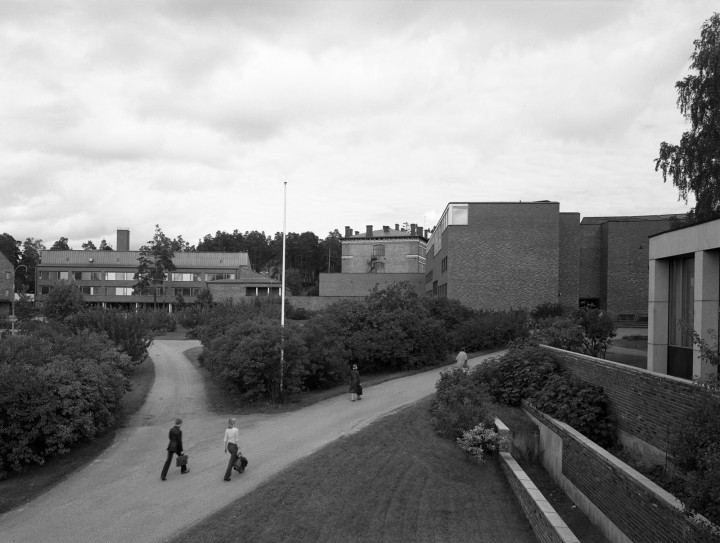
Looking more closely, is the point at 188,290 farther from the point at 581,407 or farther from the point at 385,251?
the point at 581,407

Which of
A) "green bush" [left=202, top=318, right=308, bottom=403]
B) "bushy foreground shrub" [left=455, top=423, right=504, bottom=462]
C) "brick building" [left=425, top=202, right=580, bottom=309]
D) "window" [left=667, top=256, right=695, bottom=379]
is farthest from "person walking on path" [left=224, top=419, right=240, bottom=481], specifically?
"brick building" [left=425, top=202, right=580, bottom=309]

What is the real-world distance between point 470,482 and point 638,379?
13.7 ft

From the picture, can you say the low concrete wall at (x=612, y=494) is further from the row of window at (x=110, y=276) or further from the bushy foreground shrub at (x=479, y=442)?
the row of window at (x=110, y=276)

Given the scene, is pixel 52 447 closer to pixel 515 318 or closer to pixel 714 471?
pixel 714 471

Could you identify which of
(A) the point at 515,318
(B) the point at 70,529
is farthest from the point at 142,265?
(B) the point at 70,529

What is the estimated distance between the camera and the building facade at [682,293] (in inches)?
554

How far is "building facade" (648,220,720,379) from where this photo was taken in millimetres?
14062

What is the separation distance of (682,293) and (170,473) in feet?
45.0

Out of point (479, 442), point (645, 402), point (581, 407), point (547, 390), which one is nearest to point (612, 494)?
point (645, 402)

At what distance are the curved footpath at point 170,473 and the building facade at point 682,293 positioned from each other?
27.4 ft

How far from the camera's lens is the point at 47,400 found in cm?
1367

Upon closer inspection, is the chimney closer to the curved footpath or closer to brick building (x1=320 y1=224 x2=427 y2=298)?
brick building (x1=320 y1=224 x2=427 y2=298)

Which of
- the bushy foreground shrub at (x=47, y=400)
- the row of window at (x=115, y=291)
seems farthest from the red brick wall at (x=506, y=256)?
the row of window at (x=115, y=291)

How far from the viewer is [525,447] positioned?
15.9 m
